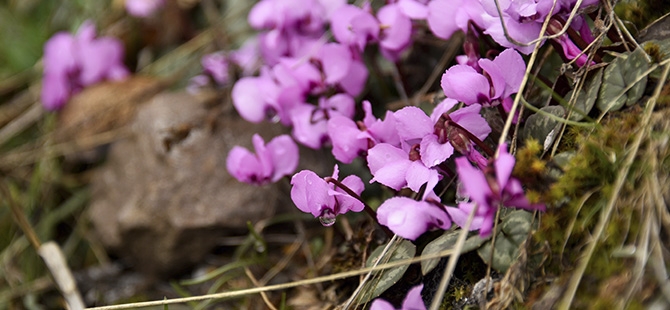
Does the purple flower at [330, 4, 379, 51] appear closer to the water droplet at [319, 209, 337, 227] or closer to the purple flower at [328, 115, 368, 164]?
the purple flower at [328, 115, 368, 164]

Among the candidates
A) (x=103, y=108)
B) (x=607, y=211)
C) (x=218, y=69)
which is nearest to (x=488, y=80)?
(x=607, y=211)

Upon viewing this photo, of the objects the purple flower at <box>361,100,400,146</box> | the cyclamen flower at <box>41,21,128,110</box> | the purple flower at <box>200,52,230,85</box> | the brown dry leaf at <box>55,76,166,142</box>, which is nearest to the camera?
the purple flower at <box>361,100,400,146</box>

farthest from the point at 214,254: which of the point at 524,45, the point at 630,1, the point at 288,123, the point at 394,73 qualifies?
the point at 630,1

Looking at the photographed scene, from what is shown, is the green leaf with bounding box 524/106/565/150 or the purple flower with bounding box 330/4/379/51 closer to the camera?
the green leaf with bounding box 524/106/565/150

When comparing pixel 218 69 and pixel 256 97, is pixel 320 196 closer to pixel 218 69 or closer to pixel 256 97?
pixel 256 97

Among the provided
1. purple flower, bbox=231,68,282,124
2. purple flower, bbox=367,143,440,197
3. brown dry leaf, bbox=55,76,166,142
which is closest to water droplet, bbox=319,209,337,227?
purple flower, bbox=367,143,440,197

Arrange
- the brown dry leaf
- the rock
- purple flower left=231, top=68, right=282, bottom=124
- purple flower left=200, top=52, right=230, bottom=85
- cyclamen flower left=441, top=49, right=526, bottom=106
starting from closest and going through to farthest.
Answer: cyclamen flower left=441, top=49, right=526, bottom=106 → purple flower left=231, top=68, right=282, bottom=124 → the rock → purple flower left=200, top=52, right=230, bottom=85 → the brown dry leaf
